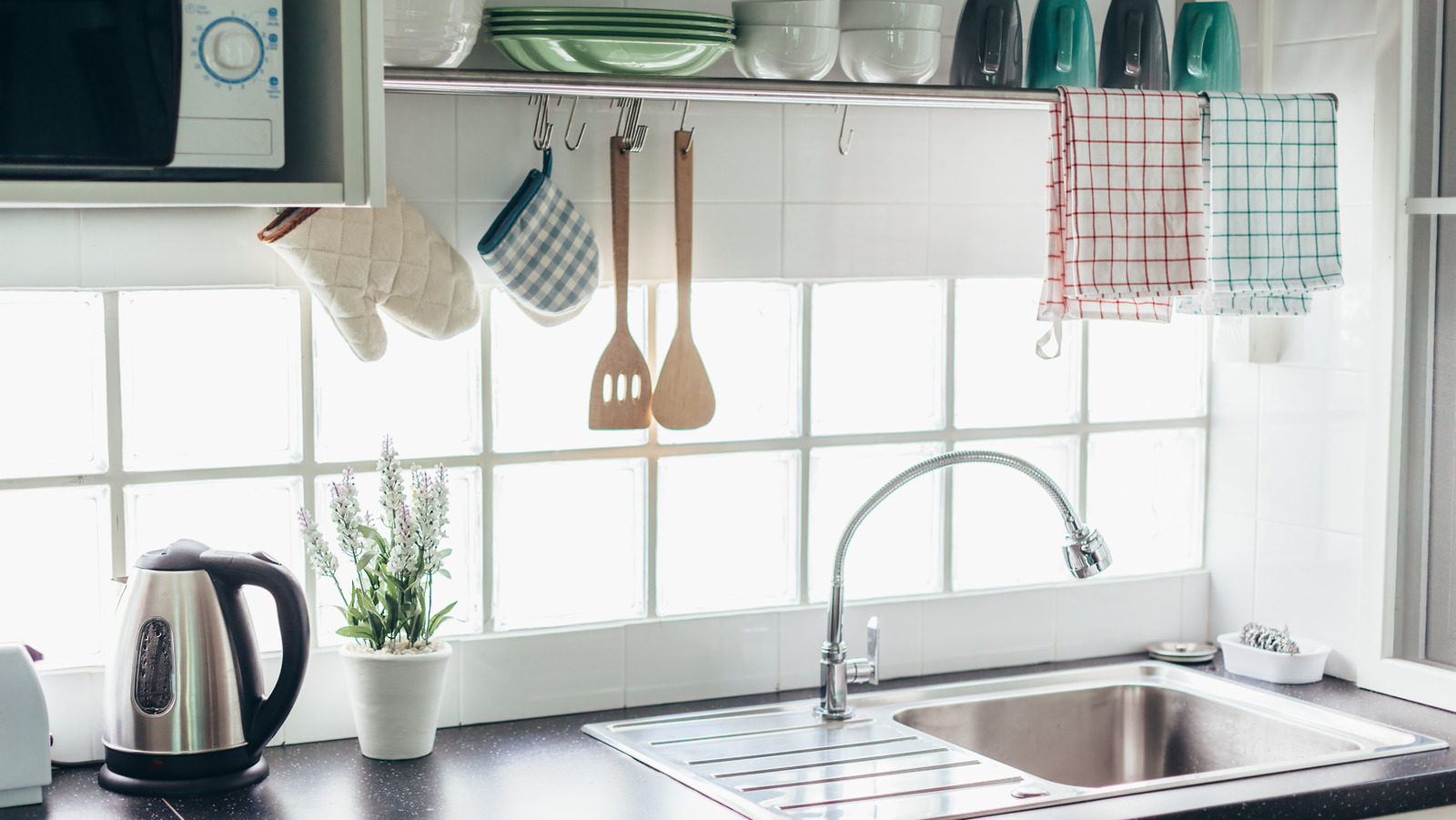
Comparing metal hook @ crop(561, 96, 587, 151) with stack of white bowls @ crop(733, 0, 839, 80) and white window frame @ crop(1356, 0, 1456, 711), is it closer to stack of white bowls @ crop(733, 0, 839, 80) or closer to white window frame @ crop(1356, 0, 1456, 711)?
stack of white bowls @ crop(733, 0, 839, 80)

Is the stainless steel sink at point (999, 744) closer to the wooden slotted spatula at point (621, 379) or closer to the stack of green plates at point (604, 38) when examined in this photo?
the wooden slotted spatula at point (621, 379)

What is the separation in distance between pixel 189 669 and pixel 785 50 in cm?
91

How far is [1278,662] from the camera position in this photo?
2.06 metres

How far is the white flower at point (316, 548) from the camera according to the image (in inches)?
65.5

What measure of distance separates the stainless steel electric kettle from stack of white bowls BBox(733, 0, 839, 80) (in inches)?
30.0

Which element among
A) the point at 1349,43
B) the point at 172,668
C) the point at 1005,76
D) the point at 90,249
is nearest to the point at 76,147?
the point at 90,249

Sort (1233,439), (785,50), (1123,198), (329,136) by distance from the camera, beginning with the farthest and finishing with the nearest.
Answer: (1233,439) < (1123,198) < (785,50) < (329,136)

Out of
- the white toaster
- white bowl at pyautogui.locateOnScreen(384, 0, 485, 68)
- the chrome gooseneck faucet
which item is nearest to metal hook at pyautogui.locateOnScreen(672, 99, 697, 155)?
white bowl at pyautogui.locateOnScreen(384, 0, 485, 68)

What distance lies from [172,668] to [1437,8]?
1687 mm

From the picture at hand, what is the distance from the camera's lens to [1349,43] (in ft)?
6.60

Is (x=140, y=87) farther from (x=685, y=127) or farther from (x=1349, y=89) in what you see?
(x=1349, y=89)

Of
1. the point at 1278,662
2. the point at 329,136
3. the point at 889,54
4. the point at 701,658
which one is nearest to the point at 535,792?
the point at 701,658

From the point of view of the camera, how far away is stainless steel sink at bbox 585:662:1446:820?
5.29 feet

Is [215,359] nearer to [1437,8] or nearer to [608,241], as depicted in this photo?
[608,241]
